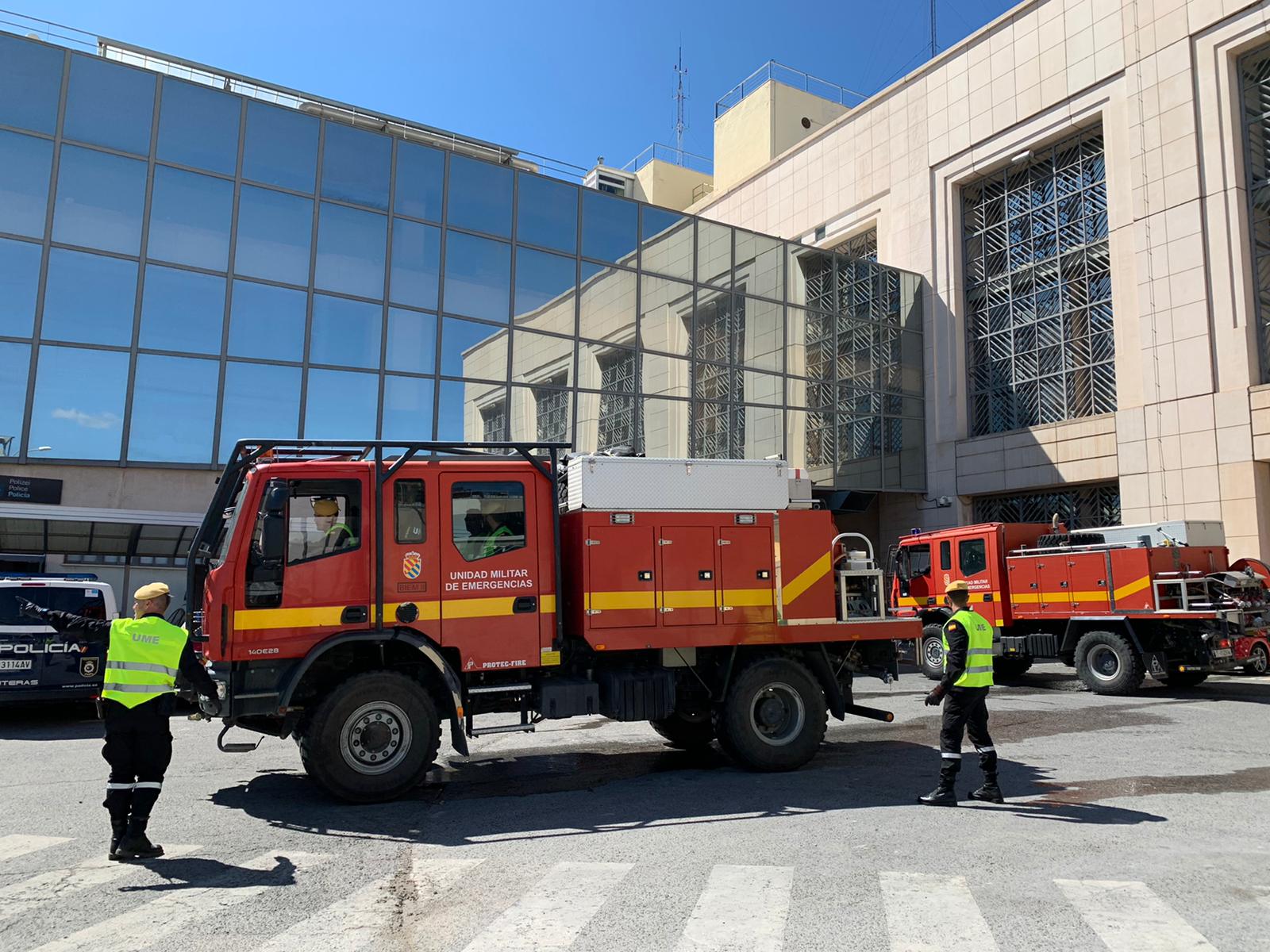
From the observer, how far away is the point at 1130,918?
4441 mm

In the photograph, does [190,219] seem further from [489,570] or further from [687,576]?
[687,576]

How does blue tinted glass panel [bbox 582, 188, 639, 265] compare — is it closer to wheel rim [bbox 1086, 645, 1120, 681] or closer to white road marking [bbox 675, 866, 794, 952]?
wheel rim [bbox 1086, 645, 1120, 681]

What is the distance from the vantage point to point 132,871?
5.34 m

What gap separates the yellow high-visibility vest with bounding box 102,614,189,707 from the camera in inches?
231

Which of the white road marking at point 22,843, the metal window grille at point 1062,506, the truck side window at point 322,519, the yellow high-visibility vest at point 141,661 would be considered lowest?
the white road marking at point 22,843

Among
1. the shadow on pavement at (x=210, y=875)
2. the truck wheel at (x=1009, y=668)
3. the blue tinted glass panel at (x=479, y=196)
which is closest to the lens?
the shadow on pavement at (x=210, y=875)

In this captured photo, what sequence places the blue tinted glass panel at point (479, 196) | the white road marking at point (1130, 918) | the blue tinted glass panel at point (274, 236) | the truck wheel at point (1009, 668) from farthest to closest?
the blue tinted glass panel at point (479, 196) < the blue tinted glass panel at point (274, 236) < the truck wheel at point (1009, 668) < the white road marking at point (1130, 918)

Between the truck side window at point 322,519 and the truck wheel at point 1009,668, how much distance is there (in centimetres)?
1320

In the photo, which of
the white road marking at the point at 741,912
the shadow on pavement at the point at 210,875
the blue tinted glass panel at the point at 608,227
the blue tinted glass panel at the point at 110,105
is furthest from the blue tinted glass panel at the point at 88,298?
the white road marking at the point at 741,912

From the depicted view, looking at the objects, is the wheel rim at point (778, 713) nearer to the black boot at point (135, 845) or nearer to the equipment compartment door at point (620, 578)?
the equipment compartment door at point (620, 578)

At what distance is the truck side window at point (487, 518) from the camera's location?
25.5ft

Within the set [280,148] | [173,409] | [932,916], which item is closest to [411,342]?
[280,148]

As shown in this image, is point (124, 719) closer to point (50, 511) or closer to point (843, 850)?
point (843, 850)

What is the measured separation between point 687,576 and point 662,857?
3.12m
